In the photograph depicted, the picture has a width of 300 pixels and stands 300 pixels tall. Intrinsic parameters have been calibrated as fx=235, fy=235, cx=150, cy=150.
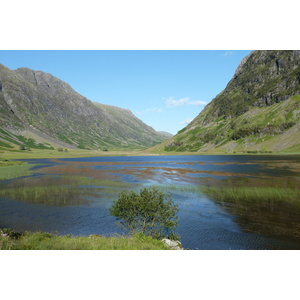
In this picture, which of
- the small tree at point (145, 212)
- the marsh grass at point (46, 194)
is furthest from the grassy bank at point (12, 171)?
the small tree at point (145, 212)

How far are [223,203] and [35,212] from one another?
3627cm

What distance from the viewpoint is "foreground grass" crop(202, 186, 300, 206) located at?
4936cm

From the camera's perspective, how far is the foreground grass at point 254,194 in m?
49.4

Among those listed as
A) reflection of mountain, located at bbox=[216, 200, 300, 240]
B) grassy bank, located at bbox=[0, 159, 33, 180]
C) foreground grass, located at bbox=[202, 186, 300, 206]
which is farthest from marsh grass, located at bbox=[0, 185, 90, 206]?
reflection of mountain, located at bbox=[216, 200, 300, 240]

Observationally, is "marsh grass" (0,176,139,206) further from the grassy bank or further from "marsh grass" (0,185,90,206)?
the grassy bank

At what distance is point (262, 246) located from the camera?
26594 mm

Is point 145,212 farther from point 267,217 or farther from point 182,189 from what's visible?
point 182,189

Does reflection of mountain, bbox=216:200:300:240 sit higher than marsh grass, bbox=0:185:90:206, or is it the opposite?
reflection of mountain, bbox=216:200:300:240

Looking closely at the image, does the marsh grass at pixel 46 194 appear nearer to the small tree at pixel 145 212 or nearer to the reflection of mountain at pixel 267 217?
the small tree at pixel 145 212

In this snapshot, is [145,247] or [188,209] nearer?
[145,247]

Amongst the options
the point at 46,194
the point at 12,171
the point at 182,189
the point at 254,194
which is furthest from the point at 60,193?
the point at 12,171

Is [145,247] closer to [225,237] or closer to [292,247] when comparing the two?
[225,237]

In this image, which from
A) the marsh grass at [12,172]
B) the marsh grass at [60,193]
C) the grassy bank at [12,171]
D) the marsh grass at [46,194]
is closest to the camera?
the marsh grass at [46,194]

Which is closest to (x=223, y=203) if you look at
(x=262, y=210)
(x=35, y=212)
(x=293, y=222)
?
(x=262, y=210)
